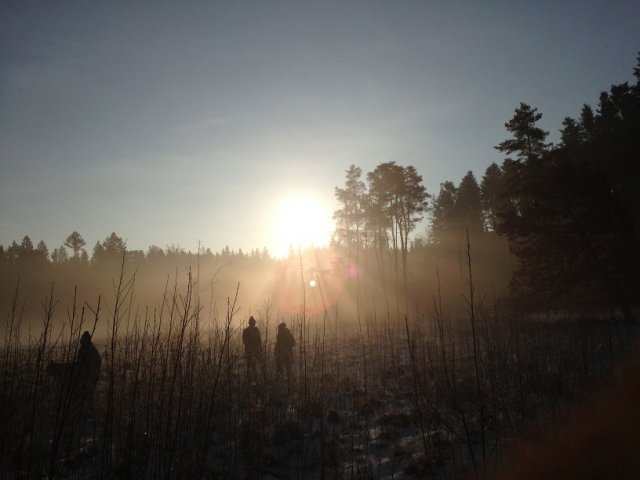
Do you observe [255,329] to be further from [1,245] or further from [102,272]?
[1,245]

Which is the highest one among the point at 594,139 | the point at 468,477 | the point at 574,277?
the point at 594,139

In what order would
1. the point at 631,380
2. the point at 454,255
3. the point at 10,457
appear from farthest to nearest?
the point at 454,255 < the point at 631,380 < the point at 10,457

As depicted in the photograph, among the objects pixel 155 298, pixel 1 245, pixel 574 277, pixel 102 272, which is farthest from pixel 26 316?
pixel 574 277

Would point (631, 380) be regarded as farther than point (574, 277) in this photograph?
No

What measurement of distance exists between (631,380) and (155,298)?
65097 mm

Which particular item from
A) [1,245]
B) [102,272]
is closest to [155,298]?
[102,272]

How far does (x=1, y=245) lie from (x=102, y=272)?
28.0m

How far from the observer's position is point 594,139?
27312 mm

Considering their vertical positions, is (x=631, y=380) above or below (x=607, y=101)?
below

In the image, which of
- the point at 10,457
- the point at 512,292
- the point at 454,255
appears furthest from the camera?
the point at 454,255

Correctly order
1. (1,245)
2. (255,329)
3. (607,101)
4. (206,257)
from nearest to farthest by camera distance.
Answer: (255,329) < (607,101) < (1,245) < (206,257)

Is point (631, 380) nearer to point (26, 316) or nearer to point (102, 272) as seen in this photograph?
point (26, 316)

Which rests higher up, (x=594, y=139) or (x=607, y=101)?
(x=607, y=101)

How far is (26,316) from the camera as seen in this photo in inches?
1959
